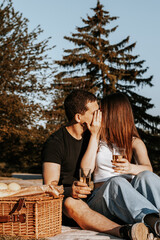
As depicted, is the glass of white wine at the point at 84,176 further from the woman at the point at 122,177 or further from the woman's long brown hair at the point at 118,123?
the woman's long brown hair at the point at 118,123

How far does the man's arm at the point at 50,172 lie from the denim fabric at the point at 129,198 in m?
0.52

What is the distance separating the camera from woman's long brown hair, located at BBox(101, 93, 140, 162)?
4164mm

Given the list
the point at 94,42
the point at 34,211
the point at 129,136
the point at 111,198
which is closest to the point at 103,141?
the point at 129,136

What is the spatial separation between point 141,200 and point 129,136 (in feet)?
3.75

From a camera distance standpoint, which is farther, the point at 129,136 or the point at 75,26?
the point at 75,26

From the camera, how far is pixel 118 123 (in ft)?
13.9

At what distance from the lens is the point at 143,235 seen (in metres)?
2.91

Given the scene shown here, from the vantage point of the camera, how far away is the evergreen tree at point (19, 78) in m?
15.0

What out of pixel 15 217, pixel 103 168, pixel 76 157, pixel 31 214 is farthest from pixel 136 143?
pixel 15 217

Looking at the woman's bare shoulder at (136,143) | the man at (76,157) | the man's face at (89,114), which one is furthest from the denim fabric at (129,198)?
the man's face at (89,114)

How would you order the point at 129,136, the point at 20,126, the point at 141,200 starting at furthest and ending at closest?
the point at 20,126
the point at 129,136
the point at 141,200

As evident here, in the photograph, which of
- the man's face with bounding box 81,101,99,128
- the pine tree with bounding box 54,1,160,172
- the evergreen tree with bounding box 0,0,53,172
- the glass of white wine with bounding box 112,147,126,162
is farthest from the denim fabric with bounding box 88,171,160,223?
the pine tree with bounding box 54,1,160,172

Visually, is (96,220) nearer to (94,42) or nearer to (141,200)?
(141,200)

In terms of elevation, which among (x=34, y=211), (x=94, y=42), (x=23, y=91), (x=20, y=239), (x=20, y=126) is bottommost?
(x=20, y=239)
